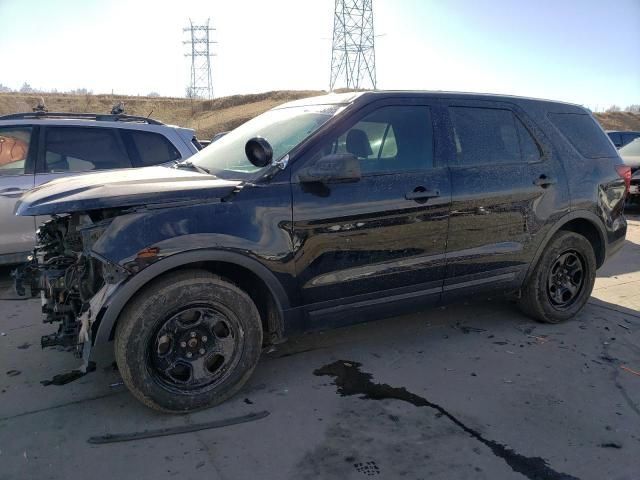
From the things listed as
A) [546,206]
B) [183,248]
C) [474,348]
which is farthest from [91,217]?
[546,206]

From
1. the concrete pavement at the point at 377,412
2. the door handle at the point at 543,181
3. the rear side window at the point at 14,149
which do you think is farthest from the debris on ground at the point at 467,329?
the rear side window at the point at 14,149

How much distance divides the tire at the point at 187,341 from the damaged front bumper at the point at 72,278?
0.18 m

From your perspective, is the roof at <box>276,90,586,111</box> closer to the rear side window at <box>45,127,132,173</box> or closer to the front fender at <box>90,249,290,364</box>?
the front fender at <box>90,249,290,364</box>

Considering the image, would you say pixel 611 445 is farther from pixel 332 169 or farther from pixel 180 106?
pixel 180 106

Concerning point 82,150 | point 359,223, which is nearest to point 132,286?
point 359,223

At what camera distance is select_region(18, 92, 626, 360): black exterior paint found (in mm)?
2904

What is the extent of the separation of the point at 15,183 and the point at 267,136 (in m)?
3.25

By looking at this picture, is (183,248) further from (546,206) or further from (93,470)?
(546,206)

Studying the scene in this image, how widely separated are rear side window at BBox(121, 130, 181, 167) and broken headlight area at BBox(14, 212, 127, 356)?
2591 mm

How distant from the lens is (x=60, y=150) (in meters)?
5.72

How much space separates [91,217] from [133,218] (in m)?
0.29

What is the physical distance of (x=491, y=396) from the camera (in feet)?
11.1

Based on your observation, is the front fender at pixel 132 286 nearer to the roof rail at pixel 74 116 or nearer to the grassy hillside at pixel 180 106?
the roof rail at pixel 74 116

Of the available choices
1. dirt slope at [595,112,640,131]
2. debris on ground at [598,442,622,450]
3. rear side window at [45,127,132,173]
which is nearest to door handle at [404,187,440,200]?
debris on ground at [598,442,622,450]
